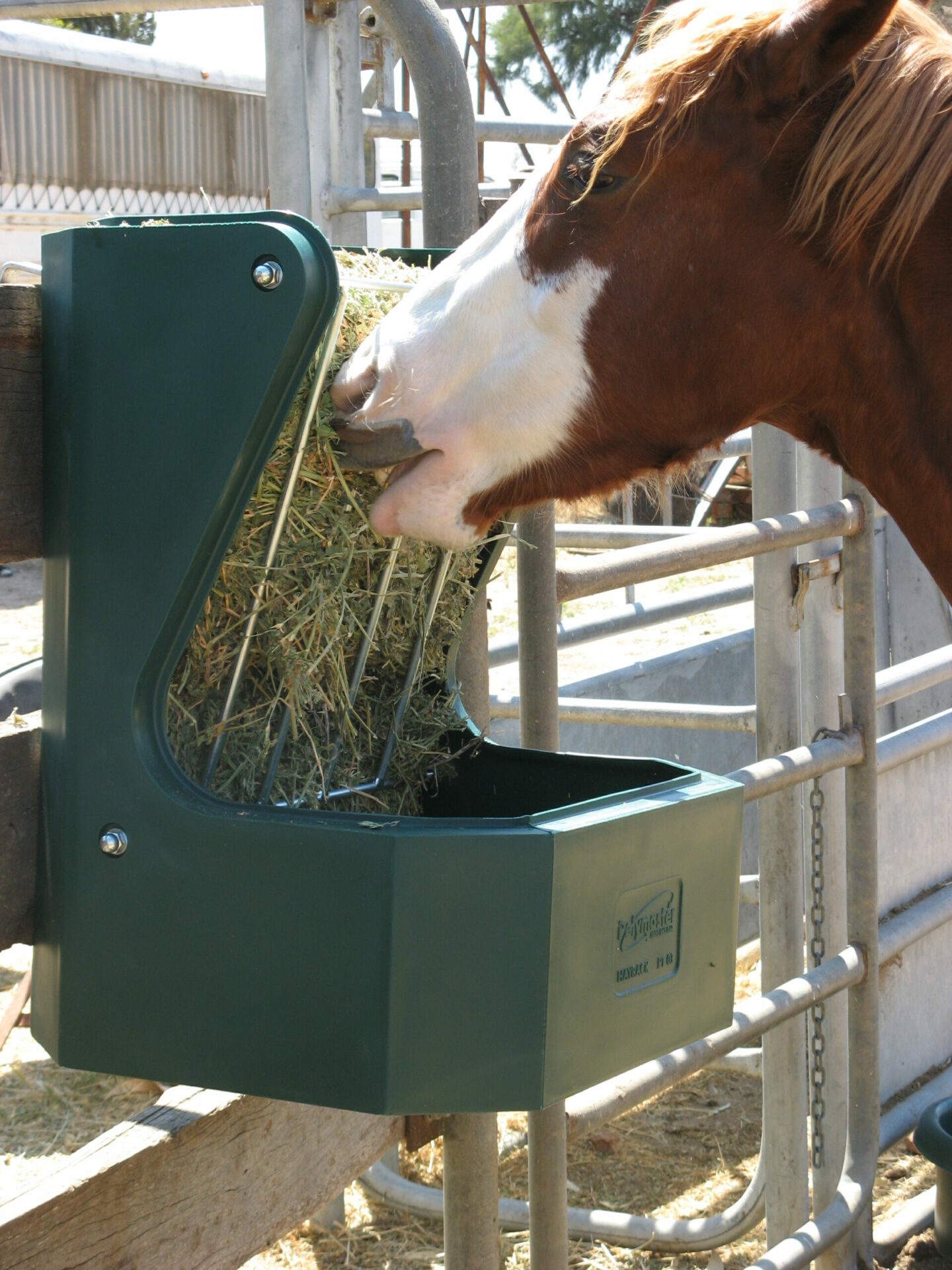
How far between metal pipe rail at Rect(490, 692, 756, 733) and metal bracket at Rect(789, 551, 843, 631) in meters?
0.24

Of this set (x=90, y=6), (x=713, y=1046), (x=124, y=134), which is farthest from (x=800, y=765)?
(x=124, y=134)

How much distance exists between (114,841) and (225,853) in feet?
0.30

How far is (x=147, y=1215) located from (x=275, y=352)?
733 mm

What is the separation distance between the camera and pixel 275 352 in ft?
3.11

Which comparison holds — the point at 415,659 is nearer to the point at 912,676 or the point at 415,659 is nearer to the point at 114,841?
the point at 114,841

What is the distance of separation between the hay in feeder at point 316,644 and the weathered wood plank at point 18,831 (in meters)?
0.12

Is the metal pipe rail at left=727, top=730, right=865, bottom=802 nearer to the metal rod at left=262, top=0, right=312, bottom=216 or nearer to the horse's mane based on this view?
the horse's mane

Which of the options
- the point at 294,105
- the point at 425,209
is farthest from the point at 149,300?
the point at 294,105

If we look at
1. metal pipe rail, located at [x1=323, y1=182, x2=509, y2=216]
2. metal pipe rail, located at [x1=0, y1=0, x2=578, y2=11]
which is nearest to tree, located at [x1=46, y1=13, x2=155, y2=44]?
metal pipe rail, located at [x1=0, y1=0, x2=578, y2=11]

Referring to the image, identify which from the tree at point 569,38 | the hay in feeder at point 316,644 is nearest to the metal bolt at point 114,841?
the hay in feeder at point 316,644

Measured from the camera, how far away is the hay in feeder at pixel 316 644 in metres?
1.10

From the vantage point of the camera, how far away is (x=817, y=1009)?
2.44 m

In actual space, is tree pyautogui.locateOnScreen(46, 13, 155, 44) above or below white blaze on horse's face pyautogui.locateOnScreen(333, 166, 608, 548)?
above

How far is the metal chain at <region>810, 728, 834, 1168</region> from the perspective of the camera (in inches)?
94.9
